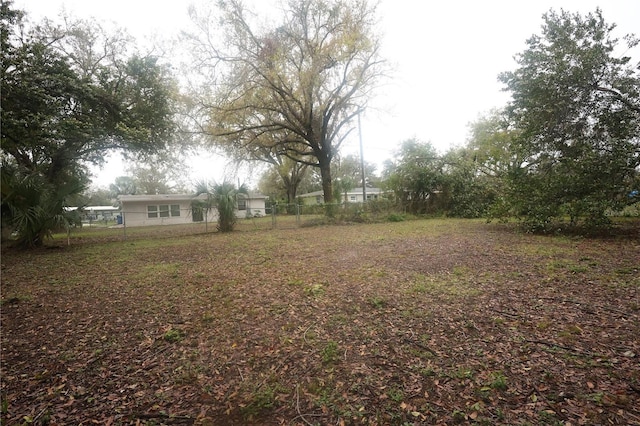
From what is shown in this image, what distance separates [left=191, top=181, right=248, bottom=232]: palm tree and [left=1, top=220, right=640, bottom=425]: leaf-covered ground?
288 inches

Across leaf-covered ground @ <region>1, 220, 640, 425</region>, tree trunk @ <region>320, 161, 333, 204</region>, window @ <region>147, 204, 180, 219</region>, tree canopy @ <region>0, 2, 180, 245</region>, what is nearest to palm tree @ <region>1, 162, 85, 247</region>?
tree canopy @ <region>0, 2, 180, 245</region>

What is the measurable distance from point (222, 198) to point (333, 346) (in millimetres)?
11030

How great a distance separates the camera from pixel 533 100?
8344 millimetres

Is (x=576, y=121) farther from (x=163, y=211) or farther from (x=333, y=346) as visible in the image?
(x=163, y=211)

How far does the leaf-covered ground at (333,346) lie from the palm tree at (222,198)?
7.32 meters

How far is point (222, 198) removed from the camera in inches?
501

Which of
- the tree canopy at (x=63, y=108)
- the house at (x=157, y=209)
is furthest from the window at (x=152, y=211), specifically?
the tree canopy at (x=63, y=108)

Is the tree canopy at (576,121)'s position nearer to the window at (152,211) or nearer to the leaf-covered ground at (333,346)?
the leaf-covered ground at (333,346)

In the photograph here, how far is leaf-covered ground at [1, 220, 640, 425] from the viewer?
199 centimetres

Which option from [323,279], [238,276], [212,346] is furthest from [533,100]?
[212,346]

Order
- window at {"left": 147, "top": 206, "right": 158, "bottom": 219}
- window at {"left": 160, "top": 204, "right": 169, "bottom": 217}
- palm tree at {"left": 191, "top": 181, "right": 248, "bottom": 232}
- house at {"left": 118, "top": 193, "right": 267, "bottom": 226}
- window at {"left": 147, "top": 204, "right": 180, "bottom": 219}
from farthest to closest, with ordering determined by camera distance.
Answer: window at {"left": 160, "top": 204, "right": 169, "bottom": 217}
window at {"left": 147, "top": 204, "right": 180, "bottom": 219}
window at {"left": 147, "top": 206, "right": 158, "bottom": 219}
house at {"left": 118, "top": 193, "right": 267, "bottom": 226}
palm tree at {"left": 191, "top": 181, "right": 248, "bottom": 232}

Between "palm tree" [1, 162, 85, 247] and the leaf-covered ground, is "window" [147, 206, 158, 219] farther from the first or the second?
the leaf-covered ground

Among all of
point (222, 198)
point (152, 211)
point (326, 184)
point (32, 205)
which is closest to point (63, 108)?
point (32, 205)

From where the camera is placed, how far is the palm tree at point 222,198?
12.6 m
